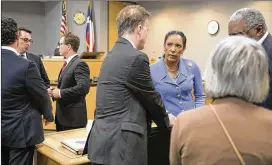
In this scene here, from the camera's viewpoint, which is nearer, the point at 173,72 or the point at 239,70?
the point at 239,70

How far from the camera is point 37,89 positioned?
7.15ft

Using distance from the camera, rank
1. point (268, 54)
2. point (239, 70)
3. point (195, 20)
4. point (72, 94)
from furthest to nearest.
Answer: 1. point (195, 20)
2. point (72, 94)
3. point (268, 54)
4. point (239, 70)

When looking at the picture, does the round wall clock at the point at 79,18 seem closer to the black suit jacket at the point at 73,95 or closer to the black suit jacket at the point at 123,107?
the black suit jacket at the point at 73,95

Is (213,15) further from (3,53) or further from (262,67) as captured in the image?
(262,67)

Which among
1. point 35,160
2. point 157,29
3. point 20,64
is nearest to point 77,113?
point 35,160

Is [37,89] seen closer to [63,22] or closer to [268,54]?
[268,54]

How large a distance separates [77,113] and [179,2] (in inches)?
280

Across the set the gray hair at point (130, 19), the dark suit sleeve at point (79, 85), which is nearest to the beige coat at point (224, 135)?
the gray hair at point (130, 19)

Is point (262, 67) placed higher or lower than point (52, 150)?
higher

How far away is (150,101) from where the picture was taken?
1.84 m

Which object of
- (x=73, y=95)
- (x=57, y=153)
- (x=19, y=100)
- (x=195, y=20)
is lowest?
(x=57, y=153)

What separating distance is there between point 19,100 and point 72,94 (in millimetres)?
885

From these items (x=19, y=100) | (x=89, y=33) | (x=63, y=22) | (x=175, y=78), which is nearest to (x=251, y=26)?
(x=175, y=78)

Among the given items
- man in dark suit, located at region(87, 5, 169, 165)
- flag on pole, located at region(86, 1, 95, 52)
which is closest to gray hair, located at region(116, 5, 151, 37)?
man in dark suit, located at region(87, 5, 169, 165)
